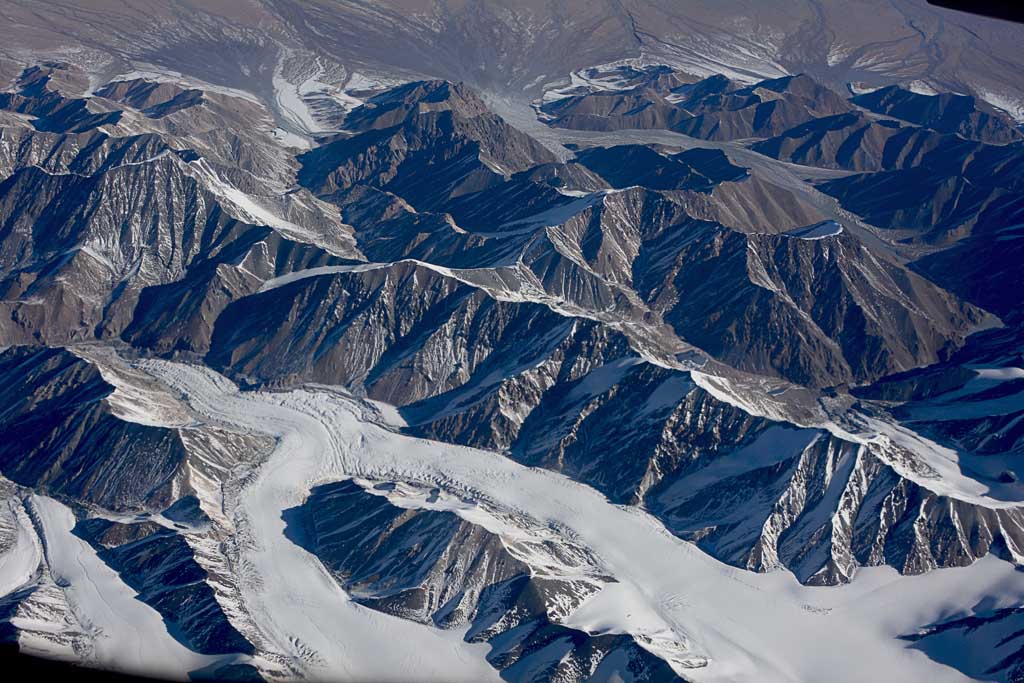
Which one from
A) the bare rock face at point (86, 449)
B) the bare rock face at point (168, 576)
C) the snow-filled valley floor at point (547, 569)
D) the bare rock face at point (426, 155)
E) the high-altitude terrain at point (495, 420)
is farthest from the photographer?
the bare rock face at point (426, 155)

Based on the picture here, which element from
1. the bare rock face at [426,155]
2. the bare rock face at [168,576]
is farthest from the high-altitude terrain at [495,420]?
the bare rock face at [426,155]

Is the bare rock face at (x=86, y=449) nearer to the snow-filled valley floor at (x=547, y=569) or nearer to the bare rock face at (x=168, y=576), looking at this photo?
the snow-filled valley floor at (x=547, y=569)

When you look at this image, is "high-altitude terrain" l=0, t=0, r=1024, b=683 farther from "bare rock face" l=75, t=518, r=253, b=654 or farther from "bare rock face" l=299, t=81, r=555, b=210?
"bare rock face" l=299, t=81, r=555, b=210

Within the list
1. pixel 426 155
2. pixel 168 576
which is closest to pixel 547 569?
pixel 168 576

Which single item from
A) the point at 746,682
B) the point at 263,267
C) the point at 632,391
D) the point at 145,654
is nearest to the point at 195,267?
the point at 263,267

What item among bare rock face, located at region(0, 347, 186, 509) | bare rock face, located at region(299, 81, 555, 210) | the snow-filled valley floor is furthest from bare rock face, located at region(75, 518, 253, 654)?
bare rock face, located at region(299, 81, 555, 210)

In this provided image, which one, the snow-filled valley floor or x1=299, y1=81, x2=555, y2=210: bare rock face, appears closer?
the snow-filled valley floor

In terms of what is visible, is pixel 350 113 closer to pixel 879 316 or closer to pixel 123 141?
pixel 123 141
